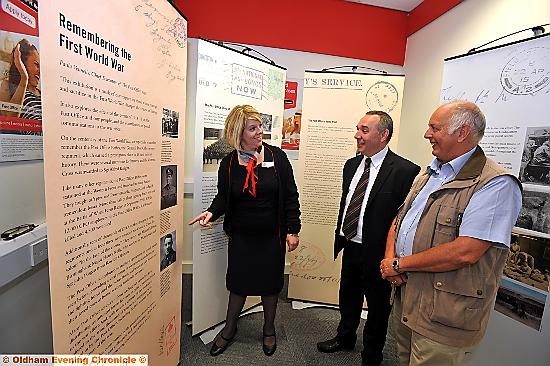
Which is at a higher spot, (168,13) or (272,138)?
(168,13)

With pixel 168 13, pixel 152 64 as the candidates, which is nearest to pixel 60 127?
pixel 152 64

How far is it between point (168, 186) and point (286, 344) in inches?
61.4

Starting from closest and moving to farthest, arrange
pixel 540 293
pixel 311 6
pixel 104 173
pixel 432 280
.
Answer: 1. pixel 104 173
2. pixel 432 280
3. pixel 540 293
4. pixel 311 6

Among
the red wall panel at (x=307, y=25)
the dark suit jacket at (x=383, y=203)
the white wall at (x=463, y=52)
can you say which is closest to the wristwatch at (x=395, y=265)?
the dark suit jacket at (x=383, y=203)

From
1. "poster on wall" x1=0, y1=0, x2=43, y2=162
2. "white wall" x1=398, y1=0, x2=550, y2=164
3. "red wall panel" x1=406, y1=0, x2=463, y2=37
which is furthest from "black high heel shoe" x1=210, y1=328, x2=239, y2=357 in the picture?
"red wall panel" x1=406, y1=0, x2=463, y2=37

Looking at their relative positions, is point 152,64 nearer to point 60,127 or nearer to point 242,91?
point 60,127

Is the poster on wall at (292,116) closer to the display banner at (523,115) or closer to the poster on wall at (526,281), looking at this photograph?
the display banner at (523,115)

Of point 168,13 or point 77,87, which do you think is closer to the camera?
point 77,87

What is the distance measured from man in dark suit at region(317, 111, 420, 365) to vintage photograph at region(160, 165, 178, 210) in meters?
1.16

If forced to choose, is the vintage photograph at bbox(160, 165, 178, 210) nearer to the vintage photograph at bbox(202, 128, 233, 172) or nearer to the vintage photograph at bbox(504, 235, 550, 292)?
the vintage photograph at bbox(202, 128, 233, 172)

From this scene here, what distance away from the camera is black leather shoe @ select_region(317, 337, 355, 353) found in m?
2.25

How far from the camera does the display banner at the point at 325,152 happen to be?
2.70 m

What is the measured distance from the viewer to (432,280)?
4.46 feet

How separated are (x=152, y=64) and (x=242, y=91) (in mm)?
984
